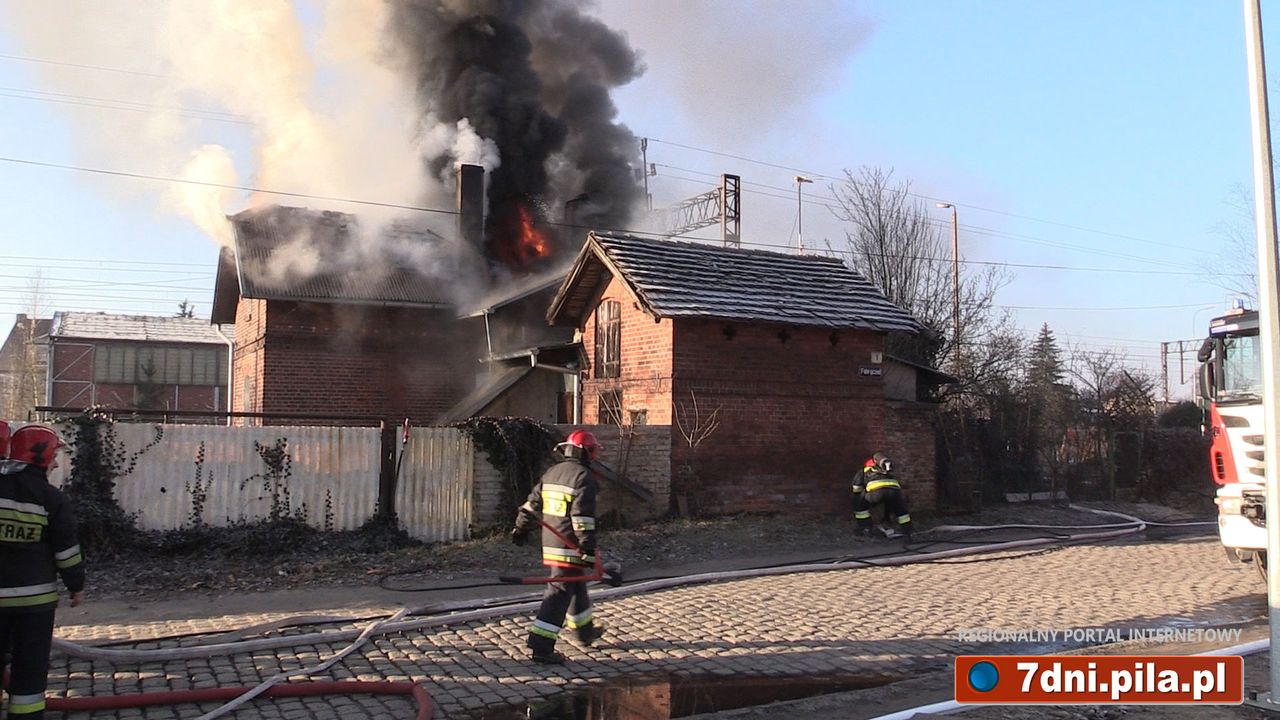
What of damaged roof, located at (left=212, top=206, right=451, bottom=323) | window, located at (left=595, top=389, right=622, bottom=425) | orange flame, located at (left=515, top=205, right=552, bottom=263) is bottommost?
window, located at (left=595, top=389, right=622, bottom=425)

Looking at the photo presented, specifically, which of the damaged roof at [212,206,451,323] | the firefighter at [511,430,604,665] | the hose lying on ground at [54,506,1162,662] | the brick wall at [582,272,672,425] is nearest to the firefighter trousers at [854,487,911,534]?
the hose lying on ground at [54,506,1162,662]

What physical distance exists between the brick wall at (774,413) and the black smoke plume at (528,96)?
12184 mm

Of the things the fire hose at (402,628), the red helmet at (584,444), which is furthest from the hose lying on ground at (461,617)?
the red helmet at (584,444)

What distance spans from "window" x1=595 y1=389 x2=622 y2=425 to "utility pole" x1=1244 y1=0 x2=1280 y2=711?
10.4 metres

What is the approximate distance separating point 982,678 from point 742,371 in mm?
8879

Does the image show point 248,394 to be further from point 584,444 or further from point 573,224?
point 584,444

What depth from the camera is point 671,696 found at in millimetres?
5844

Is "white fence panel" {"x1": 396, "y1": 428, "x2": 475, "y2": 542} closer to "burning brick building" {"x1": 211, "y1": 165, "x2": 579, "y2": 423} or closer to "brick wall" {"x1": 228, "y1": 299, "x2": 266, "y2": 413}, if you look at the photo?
"burning brick building" {"x1": 211, "y1": 165, "x2": 579, "y2": 423}

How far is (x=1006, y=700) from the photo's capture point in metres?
5.38

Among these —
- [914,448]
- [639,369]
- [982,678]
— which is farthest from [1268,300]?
[914,448]

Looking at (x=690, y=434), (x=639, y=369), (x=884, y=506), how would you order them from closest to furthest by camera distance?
(x=884, y=506) → (x=690, y=434) → (x=639, y=369)

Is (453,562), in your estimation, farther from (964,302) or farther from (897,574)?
(964,302)

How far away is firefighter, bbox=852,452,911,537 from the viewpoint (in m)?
12.9

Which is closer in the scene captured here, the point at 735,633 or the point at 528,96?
the point at 735,633
